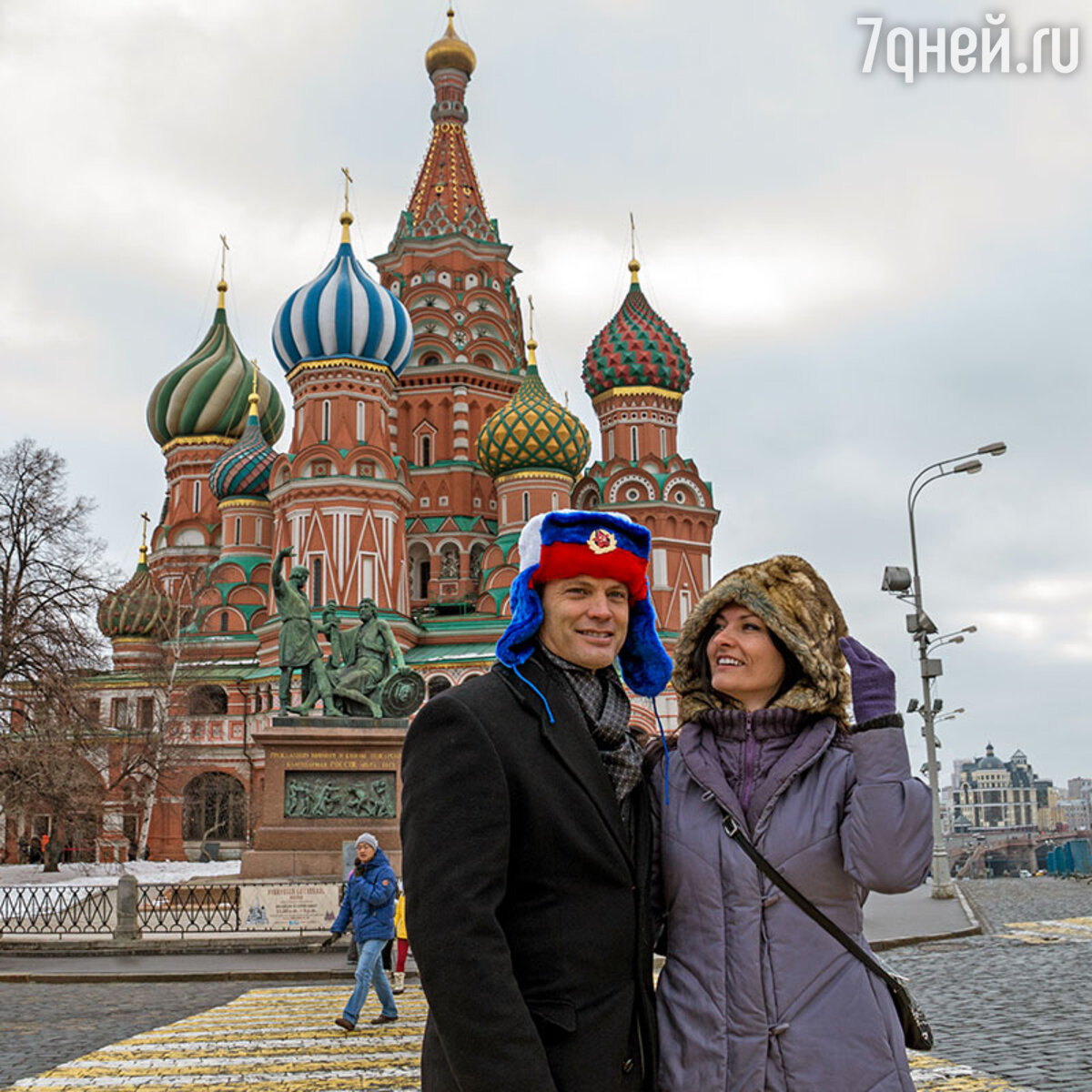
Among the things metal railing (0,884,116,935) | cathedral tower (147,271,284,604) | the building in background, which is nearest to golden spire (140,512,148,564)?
cathedral tower (147,271,284,604)

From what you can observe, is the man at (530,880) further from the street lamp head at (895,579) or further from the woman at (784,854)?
the street lamp head at (895,579)

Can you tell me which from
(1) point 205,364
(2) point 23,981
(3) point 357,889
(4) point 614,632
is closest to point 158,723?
(1) point 205,364

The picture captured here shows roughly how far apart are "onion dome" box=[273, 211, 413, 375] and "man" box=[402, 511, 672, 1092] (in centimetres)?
4275

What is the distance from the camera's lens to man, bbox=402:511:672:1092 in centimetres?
273

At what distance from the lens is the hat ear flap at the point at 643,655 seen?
11.9ft

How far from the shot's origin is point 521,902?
2953 mm

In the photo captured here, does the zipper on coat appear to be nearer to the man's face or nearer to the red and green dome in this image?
the man's face

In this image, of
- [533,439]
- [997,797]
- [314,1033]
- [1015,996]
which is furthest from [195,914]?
[997,797]

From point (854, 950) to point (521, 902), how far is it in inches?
33.7

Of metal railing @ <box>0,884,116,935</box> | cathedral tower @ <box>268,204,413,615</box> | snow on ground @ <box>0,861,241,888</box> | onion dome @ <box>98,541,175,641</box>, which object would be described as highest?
cathedral tower @ <box>268,204,413,615</box>

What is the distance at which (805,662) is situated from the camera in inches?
133

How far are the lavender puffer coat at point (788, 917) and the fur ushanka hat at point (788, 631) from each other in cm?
13

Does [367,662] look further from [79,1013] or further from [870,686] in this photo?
[870,686]

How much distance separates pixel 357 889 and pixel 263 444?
43690 mm
